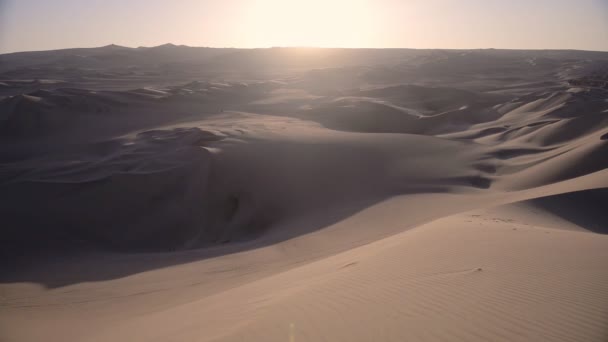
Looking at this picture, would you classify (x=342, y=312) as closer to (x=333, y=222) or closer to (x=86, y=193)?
(x=333, y=222)

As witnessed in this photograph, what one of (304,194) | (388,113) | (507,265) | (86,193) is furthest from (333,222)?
(388,113)

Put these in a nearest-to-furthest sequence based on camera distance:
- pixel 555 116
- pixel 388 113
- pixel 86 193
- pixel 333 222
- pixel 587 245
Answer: pixel 587 245 < pixel 333 222 < pixel 86 193 < pixel 555 116 < pixel 388 113

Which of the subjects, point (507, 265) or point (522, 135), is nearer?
point (507, 265)

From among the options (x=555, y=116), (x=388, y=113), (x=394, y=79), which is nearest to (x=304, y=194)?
(x=388, y=113)

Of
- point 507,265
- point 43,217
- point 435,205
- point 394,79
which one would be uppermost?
point 394,79

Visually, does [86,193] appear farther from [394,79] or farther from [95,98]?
[394,79]

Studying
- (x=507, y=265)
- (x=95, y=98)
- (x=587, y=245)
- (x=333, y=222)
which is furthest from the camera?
(x=95, y=98)

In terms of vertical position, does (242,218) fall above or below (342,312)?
below
